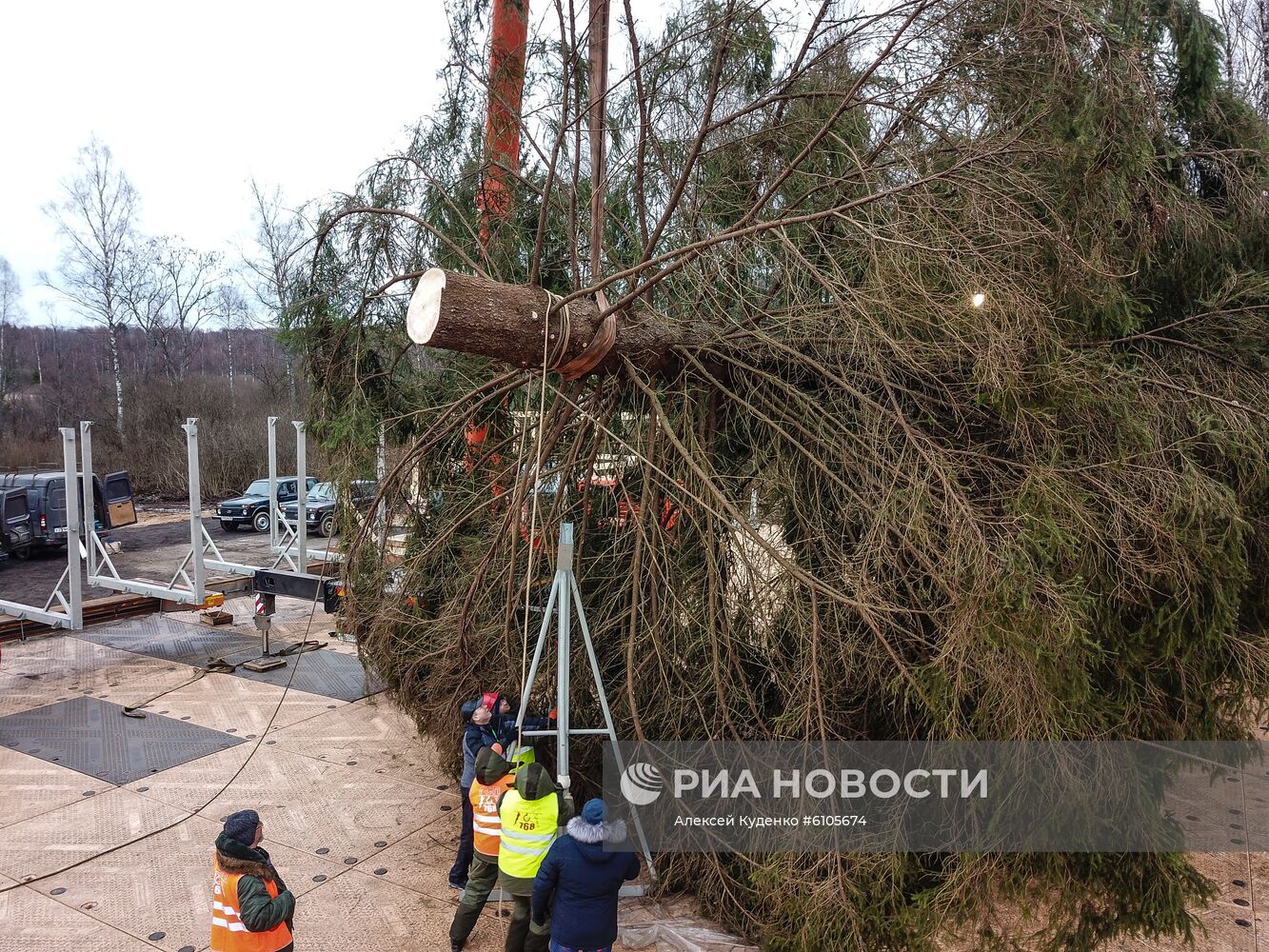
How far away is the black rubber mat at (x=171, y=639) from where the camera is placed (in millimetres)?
9617

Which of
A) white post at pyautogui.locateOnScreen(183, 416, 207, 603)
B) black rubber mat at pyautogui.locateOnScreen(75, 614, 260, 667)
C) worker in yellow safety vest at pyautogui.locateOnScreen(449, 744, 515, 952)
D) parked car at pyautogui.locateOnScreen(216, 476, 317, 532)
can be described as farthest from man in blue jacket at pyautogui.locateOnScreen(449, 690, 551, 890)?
parked car at pyautogui.locateOnScreen(216, 476, 317, 532)

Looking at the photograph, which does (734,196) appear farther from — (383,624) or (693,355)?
(383,624)

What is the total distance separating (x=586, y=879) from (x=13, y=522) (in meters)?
15.3

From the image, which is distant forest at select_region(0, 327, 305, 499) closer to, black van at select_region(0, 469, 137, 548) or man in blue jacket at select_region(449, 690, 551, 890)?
black van at select_region(0, 469, 137, 548)

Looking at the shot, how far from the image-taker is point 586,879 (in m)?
3.67

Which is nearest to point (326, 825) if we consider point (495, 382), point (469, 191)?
point (495, 382)

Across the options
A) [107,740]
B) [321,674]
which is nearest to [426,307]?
[107,740]

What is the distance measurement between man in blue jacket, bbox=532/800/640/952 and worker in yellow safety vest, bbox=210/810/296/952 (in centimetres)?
111

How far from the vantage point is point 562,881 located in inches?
146

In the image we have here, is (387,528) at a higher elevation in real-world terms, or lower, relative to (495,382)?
lower

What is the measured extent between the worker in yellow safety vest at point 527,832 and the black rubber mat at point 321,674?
14.3ft

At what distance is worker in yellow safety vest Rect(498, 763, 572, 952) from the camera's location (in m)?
4.02

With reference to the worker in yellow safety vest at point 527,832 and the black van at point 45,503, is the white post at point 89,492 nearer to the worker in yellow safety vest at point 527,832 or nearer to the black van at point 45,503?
the black van at point 45,503

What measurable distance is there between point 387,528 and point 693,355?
260 cm
